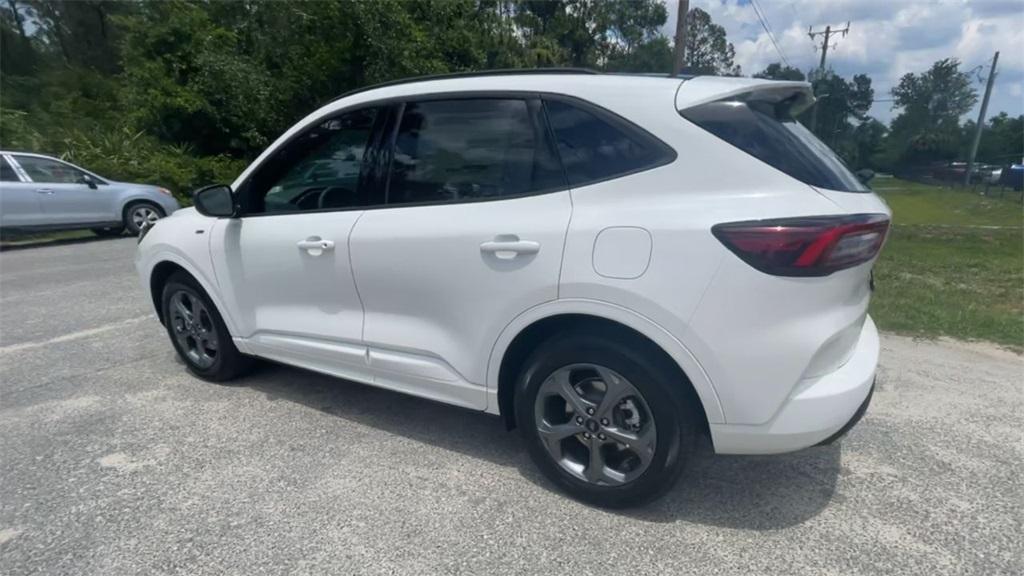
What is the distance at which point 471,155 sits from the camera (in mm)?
2648

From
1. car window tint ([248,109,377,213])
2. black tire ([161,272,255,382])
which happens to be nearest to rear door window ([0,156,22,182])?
black tire ([161,272,255,382])

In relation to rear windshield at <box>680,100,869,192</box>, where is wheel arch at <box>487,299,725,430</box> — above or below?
below

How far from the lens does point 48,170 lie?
10070 mm

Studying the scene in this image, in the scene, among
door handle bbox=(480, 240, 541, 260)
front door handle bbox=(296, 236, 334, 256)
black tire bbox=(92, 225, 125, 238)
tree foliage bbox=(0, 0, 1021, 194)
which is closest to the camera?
door handle bbox=(480, 240, 541, 260)

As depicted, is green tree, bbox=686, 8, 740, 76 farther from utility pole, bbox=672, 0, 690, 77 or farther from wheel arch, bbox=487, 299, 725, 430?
wheel arch, bbox=487, 299, 725, 430

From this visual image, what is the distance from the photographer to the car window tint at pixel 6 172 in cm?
955

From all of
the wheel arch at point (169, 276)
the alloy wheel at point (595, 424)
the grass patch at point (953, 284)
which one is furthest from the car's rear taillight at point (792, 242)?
the grass patch at point (953, 284)

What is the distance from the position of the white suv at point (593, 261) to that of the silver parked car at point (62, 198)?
950 centimetres

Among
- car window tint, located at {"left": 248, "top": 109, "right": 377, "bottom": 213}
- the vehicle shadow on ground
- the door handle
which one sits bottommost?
the vehicle shadow on ground

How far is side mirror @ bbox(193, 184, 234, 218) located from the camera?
329 cm

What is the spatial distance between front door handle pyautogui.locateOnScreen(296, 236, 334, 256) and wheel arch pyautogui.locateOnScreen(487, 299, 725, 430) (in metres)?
1.09

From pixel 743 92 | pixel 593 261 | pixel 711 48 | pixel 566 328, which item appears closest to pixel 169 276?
pixel 566 328

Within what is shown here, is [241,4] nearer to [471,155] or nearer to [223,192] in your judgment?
[223,192]

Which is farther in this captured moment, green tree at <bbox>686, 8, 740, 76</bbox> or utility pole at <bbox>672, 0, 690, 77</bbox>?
green tree at <bbox>686, 8, 740, 76</bbox>
